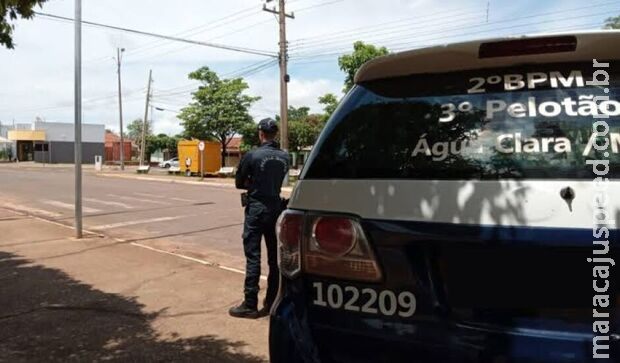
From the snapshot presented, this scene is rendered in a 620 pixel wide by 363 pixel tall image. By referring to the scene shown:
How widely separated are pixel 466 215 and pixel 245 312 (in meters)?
3.68

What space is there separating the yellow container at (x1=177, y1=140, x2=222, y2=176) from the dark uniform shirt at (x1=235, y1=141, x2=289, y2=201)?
33636mm

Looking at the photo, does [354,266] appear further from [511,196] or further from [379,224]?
[511,196]

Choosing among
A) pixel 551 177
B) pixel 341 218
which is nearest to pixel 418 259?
pixel 341 218

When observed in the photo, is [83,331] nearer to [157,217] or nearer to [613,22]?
[157,217]

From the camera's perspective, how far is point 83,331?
192 inches

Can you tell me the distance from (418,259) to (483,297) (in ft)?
0.76

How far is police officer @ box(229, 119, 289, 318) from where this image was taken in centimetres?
529

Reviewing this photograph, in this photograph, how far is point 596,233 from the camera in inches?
69.7

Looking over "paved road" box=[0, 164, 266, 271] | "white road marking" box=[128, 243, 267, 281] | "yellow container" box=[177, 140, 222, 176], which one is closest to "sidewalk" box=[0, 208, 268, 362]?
"white road marking" box=[128, 243, 267, 281]

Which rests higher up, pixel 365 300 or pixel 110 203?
pixel 365 300

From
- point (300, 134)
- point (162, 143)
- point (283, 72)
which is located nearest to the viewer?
point (283, 72)

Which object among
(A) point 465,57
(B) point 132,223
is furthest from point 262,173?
(B) point 132,223

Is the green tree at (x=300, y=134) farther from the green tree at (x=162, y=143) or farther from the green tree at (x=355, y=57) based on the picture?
the green tree at (x=355, y=57)

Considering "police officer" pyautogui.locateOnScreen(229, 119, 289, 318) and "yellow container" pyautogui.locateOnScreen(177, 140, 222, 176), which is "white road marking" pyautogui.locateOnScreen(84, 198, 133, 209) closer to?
"police officer" pyautogui.locateOnScreen(229, 119, 289, 318)
